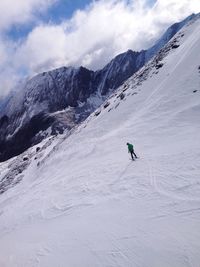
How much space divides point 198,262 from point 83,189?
1443cm

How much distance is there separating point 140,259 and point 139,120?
30.3 metres

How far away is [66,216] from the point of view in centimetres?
2003

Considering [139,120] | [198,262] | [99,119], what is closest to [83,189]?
[198,262]

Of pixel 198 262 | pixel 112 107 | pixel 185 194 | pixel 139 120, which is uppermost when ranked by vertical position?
pixel 112 107

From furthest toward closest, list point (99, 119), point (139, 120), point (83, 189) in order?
point (99, 119), point (139, 120), point (83, 189)

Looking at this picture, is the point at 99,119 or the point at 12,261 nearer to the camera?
the point at 12,261

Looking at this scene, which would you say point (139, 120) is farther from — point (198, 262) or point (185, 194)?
point (198, 262)

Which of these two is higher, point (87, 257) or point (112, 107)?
point (112, 107)

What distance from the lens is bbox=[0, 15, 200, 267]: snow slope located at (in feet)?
42.1

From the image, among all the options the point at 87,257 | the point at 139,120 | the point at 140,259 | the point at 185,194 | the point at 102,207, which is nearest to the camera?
the point at 140,259

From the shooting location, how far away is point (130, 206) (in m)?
17.1

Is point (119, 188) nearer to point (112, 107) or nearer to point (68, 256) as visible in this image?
point (68, 256)

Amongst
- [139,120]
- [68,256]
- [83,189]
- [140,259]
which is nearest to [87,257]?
[68,256]

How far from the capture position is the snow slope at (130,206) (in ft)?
42.1
